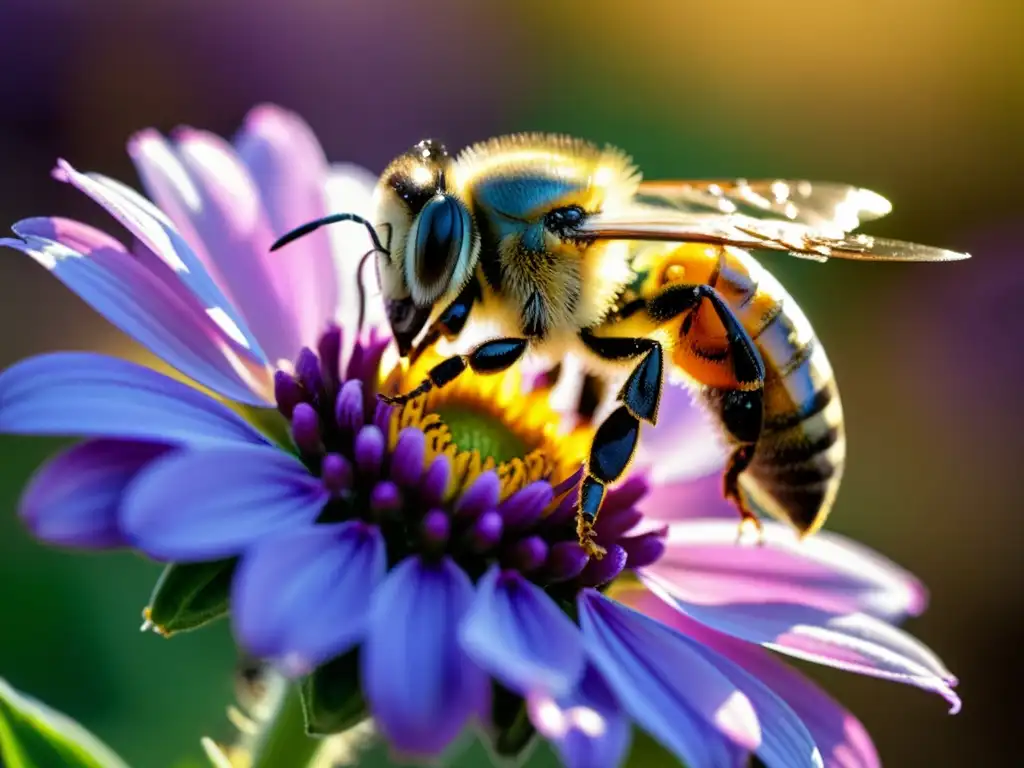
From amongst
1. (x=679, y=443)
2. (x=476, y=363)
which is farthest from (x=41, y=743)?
(x=679, y=443)

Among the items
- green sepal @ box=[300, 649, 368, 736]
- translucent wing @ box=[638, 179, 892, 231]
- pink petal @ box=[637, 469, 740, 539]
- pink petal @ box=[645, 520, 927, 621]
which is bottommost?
green sepal @ box=[300, 649, 368, 736]

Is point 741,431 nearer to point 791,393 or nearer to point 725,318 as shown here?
point 791,393

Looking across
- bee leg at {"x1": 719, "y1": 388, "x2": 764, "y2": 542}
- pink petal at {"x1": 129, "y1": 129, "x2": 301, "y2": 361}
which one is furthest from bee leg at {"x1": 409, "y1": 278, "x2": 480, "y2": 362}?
bee leg at {"x1": 719, "y1": 388, "x2": 764, "y2": 542}

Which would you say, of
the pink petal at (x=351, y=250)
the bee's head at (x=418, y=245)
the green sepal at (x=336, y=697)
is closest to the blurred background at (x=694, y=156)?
the pink petal at (x=351, y=250)

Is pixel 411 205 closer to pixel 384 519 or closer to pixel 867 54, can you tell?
pixel 384 519

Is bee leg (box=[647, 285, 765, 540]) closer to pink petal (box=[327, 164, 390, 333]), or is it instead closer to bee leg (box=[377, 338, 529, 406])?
bee leg (box=[377, 338, 529, 406])

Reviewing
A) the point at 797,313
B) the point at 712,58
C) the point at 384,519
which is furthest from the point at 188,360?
the point at 712,58
